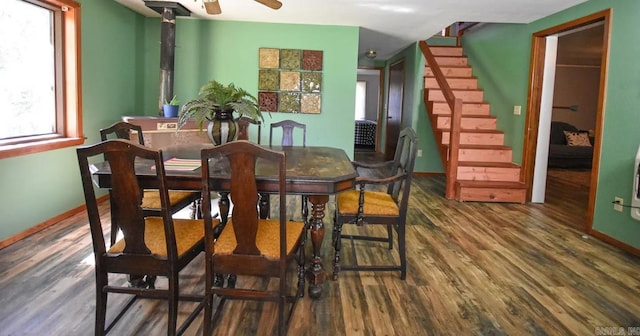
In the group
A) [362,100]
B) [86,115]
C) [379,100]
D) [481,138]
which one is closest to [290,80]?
[86,115]

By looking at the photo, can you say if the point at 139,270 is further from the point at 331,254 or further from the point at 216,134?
the point at 331,254

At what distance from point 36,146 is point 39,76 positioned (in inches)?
27.4

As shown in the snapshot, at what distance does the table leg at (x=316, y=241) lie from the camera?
2342 millimetres

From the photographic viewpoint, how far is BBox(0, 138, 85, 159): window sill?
10.5ft

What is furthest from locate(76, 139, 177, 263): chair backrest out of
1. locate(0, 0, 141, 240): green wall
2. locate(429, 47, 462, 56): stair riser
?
locate(429, 47, 462, 56): stair riser

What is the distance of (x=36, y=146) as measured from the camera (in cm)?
347

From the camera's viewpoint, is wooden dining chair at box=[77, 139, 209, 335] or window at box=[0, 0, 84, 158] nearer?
wooden dining chair at box=[77, 139, 209, 335]

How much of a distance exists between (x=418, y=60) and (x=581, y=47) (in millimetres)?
2851

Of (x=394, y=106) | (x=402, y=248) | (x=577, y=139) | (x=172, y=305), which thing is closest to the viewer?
(x=172, y=305)

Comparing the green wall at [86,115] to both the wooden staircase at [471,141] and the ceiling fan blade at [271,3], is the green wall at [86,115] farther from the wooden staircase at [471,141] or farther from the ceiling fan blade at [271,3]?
the wooden staircase at [471,141]

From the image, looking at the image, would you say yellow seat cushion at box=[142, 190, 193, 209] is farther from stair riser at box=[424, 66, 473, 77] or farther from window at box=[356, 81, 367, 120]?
window at box=[356, 81, 367, 120]

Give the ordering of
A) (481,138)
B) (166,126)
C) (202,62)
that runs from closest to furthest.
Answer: (166,126)
(202,62)
(481,138)

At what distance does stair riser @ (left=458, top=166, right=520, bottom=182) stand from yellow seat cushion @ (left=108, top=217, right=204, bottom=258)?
3.91 metres

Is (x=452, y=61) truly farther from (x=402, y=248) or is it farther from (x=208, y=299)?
(x=208, y=299)
